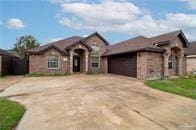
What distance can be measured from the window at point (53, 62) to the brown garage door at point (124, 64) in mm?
6322

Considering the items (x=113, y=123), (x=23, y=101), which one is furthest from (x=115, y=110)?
(x=23, y=101)

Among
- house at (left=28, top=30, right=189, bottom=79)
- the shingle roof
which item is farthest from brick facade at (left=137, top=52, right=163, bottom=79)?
the shingle roof

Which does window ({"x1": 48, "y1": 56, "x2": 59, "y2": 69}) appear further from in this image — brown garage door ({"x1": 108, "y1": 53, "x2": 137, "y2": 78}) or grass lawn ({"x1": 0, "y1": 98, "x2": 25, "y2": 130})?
grass lawn ({"x1": 0, "y1": 98, "x2": 25, "y2": 130})

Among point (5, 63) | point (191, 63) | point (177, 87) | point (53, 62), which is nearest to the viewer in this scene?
point (177, 87)

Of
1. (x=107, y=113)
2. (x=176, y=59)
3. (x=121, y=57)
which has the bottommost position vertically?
(x=107, y=113)

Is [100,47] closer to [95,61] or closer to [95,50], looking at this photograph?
[95,50]

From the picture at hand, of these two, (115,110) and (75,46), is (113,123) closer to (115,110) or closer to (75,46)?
(115,110)

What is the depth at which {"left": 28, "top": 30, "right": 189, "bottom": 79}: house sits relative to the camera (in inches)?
726

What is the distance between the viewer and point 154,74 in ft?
60.6

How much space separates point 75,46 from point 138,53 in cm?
877

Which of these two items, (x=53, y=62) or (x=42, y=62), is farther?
(x=53, y=62)

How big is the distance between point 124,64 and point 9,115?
1566 centimetres

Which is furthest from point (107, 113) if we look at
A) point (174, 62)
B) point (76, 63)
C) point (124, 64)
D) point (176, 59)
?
point (76, 63)

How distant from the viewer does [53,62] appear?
23625mm
